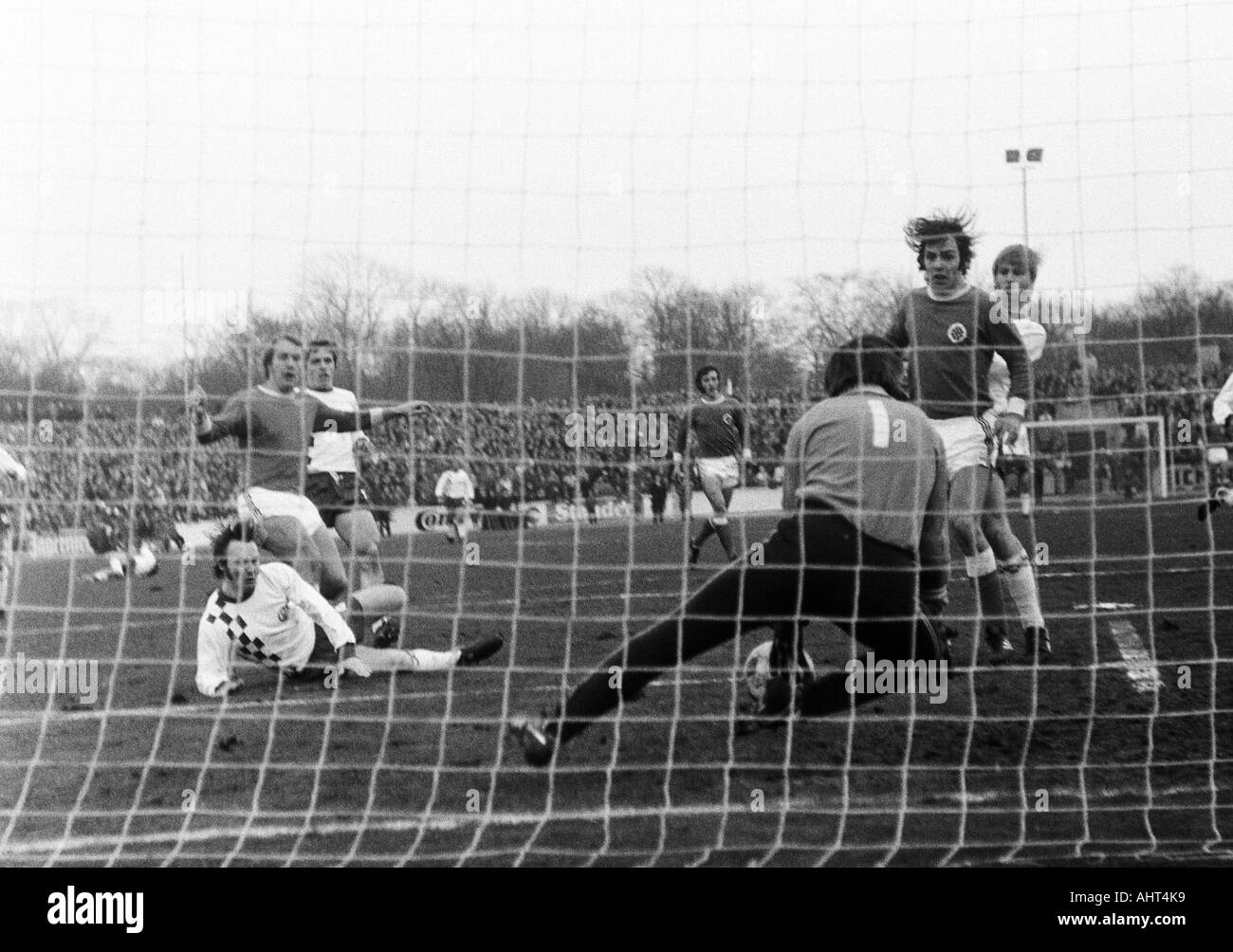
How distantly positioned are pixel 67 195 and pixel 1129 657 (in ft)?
12.3

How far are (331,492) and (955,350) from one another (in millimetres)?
2456

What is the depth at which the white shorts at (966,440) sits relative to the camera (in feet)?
17.0

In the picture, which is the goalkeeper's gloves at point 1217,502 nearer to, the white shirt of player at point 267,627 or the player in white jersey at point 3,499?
the white shirt of player at point 267,627

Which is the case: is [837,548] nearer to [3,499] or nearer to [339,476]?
[339,476]

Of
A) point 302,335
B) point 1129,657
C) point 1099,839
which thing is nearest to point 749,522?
point 1129,657

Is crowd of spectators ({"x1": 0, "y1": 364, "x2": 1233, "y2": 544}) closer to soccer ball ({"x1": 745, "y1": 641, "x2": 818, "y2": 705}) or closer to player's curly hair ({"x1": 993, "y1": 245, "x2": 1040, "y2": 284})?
player's curly hair ({"x1": 993, "y1": 245, "x2": 1040, "y2": 284})

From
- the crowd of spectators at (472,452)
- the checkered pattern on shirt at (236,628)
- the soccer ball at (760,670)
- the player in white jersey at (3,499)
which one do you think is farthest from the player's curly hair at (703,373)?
the player in white jersey at (3,499)

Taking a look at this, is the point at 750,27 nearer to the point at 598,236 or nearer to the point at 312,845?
the point at 598,236

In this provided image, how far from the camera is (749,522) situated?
8250mm

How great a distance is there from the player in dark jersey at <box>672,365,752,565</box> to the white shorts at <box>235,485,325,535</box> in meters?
1.62

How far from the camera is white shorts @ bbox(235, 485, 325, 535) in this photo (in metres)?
5.48

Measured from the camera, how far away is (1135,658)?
515cm

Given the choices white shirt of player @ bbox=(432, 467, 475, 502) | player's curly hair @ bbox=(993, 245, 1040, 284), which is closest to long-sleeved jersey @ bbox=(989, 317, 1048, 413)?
player's curly hair @ bbox=(993, 245, 1040, 284)
